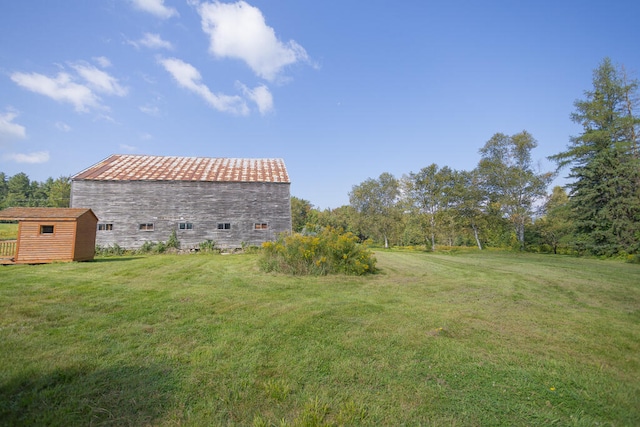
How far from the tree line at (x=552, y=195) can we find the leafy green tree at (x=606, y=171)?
0.17 ft

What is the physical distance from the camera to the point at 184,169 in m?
24.1

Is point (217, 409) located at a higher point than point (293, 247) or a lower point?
lower

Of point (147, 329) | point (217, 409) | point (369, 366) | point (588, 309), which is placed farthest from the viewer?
point (588, 309)

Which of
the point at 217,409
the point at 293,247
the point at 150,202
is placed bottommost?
the point at 217,409

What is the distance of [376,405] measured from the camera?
2.76m

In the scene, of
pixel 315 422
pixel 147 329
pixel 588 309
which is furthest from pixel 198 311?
pixel 588 309

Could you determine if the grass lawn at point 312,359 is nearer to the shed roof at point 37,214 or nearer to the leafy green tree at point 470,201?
the shed roof at point 37,214

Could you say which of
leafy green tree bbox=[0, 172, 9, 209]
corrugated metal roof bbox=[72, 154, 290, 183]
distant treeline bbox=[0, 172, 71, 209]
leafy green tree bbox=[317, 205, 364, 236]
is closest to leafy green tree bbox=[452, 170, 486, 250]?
leafy green tree bbox=[317, 205, 364, 236]

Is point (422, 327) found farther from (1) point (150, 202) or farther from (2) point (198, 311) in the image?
(1) point (150, 202)

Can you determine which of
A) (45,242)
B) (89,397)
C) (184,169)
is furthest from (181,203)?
(89,397)

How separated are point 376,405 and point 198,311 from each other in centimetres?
420

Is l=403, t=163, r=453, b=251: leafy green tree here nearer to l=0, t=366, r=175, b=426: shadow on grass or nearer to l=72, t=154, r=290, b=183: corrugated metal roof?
l=72, t=154, r=290, b=183: corrugated metal roof

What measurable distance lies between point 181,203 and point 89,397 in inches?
828

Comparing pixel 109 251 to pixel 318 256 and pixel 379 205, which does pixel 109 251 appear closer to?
pixel 318 256
